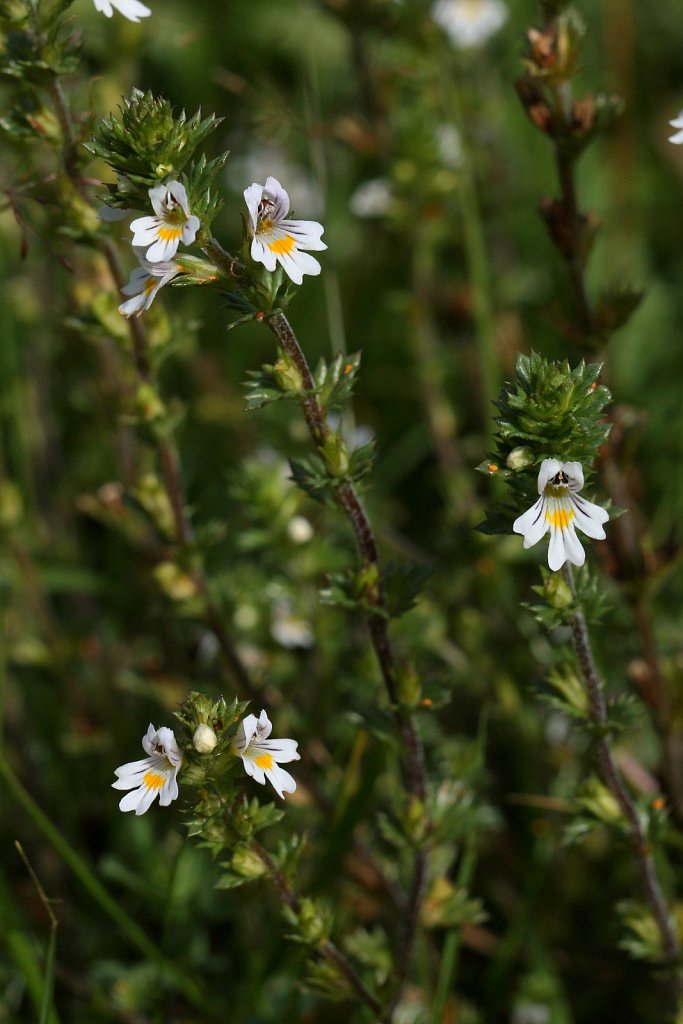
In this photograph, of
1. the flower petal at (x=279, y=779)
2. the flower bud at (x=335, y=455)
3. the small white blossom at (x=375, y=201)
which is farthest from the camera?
the small white blossom at (x=375, y=201)

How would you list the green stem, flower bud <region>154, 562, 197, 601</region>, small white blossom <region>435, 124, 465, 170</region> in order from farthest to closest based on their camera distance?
1. small white blossom <region>435, 124, 465, 170</region>
2. flower bud <region>154, 562, 197, 601</region>
3. the green stem

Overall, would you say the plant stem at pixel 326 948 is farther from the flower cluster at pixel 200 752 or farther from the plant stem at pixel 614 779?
the plant stem at pixel 614 779

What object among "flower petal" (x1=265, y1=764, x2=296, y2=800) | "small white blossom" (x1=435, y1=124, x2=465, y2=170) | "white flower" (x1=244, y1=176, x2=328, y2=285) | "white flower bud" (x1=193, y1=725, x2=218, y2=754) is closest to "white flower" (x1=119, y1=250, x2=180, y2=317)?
"white flower" (x1=244, y1=176, x2=328, y2=285)

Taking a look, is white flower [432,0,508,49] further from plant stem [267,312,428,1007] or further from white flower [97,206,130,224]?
plant stem [267,312,428,1007]

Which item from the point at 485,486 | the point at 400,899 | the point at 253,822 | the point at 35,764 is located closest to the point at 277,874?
the point at 253,822

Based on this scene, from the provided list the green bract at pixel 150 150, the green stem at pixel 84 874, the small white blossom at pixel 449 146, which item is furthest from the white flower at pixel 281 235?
the small white blossom at pixel 449 146

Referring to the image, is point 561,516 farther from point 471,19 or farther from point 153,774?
point 471,19
